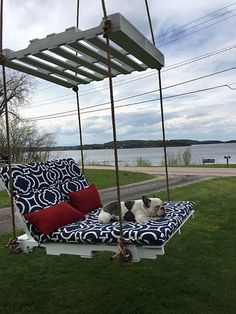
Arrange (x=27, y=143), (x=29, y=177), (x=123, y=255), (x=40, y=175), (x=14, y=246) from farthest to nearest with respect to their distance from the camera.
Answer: (x=27, y=143) < (x=40, y=175) < (x=29, y=177) < (x=14, y=246) < (x=123, y=255)

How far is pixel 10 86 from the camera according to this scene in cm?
3141

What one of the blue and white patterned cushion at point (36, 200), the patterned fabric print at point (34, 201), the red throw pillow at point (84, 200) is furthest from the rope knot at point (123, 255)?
the red throw pillow at point (84, 200)

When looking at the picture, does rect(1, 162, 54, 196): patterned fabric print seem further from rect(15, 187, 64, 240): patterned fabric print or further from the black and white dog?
the black and white dog

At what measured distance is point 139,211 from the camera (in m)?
3.38

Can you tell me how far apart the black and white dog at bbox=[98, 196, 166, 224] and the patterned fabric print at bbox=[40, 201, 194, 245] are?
3.6 inches

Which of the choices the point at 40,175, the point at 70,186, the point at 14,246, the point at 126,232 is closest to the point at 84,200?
the point at 70,186

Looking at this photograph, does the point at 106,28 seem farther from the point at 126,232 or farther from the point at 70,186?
the point at 70,186

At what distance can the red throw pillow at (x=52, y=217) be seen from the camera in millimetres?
3240

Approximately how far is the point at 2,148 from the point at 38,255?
61.6 ft

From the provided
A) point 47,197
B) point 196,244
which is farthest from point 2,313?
point 196,244

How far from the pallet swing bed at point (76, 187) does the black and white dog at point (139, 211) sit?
9cm

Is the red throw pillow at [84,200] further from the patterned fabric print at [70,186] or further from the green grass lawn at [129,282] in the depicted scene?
the green grass lawn at [129,282]

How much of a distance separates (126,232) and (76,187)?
5.53 ft

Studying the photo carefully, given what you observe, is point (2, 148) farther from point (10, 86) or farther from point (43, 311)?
point (43, 311)
